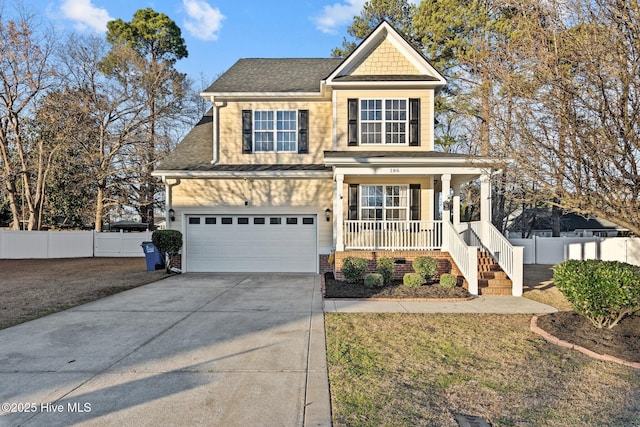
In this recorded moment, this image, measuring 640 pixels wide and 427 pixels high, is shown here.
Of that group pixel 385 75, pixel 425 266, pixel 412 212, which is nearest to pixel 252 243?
pixel 412 212

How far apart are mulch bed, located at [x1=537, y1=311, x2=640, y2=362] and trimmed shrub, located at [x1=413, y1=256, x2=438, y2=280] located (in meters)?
3.37

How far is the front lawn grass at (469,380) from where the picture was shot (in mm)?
3381

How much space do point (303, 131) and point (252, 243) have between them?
4475 millimetres

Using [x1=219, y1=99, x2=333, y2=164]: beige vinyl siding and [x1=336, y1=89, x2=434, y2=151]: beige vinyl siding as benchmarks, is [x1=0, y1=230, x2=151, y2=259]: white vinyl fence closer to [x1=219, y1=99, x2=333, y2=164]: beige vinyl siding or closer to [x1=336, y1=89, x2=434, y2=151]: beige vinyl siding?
[x1=219, y1=99, x2=333, y2=164]: beige vinyl siding

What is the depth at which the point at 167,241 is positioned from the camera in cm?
1241

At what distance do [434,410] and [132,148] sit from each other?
77.1ft

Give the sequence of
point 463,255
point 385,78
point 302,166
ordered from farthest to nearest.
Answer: point 302,166, point 385,78, point 463,255

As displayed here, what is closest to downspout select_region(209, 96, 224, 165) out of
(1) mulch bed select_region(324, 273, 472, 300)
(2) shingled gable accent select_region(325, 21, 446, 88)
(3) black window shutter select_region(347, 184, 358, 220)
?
(2) shingled gable accent select_region(325, 21, 446, 88)

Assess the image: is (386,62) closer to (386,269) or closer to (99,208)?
(386,269)

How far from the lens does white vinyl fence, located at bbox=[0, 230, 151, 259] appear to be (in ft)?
60.9

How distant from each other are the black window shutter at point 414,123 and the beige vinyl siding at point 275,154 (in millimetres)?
2853

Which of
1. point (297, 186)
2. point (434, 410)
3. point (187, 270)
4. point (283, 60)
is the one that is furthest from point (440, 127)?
point (434, 410)

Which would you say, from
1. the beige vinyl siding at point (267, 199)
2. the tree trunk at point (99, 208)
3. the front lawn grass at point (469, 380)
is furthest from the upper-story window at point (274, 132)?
the tree trunk at point (99, 208)

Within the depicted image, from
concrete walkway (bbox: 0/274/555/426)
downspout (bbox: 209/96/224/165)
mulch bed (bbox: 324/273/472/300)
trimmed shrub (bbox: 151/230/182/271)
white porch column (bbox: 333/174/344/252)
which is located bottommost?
concrete walkway (bbox: 0/274/555/426)
